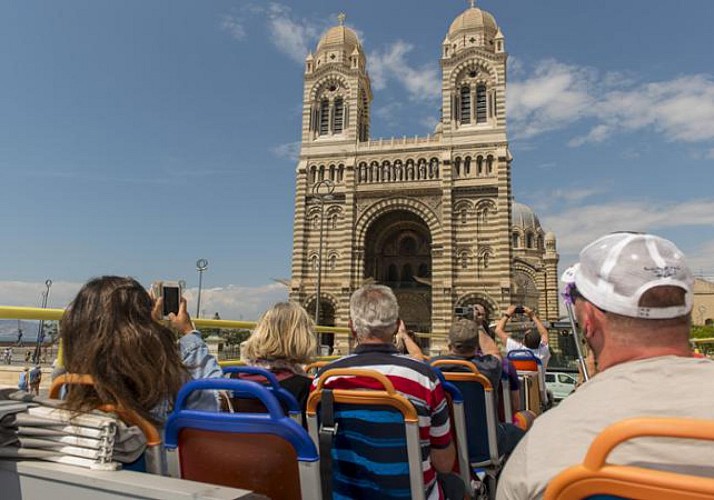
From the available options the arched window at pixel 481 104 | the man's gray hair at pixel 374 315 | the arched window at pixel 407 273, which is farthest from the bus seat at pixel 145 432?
the arched window at pixel 407 273

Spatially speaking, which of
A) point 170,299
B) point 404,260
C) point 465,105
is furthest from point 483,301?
point 170,299

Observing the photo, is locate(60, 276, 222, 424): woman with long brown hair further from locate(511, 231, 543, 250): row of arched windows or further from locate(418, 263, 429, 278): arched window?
locate(511, 231, 543, 250): row of arched windows

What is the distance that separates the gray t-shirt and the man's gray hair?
5.03 feet

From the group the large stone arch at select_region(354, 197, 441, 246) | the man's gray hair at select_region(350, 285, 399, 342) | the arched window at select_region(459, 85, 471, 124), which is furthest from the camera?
the arched window at select_region(459, 85, 471, 124)

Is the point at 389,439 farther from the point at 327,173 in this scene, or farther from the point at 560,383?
the point at 327,173

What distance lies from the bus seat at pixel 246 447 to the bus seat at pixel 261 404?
1.15 ft

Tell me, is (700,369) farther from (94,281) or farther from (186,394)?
(94,281)

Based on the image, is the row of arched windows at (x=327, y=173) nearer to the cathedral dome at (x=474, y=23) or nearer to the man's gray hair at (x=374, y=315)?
the cathedral dome at (x=474, y=23)

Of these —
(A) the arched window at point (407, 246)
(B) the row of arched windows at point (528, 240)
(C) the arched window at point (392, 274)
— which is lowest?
(C) the arched window at point (392, 274)

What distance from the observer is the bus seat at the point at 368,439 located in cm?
244

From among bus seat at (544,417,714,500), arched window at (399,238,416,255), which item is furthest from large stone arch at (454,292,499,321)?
bus seat at (544,417,714,500)

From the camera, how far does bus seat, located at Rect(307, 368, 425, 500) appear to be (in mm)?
2441

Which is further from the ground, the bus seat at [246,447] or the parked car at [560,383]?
the bus seat at [246,447]

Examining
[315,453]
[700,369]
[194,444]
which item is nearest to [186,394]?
[194,444]
